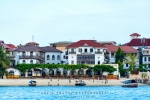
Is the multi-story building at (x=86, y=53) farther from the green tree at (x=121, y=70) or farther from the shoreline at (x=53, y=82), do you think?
the shoreline at (x=53, y=82)

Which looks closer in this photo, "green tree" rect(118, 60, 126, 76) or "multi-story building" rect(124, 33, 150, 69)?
"green tree" rect(118, 60, 126, 76)

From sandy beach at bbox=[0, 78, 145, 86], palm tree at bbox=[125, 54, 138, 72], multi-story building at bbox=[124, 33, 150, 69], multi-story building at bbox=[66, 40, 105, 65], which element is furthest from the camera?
multi-story building at bbox=[124, 33, 150, 69]

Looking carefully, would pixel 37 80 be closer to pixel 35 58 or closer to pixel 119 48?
pixel 35 58

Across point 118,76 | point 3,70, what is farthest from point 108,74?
point 3,70

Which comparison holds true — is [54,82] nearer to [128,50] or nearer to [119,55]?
[119,55]

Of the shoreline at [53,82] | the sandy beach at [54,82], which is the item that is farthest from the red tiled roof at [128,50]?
the sandy beach at [54,82]

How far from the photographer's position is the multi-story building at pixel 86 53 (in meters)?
117

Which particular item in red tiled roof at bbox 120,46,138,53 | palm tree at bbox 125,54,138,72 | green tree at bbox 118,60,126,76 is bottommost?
green tree at bbox 118,60,126,76

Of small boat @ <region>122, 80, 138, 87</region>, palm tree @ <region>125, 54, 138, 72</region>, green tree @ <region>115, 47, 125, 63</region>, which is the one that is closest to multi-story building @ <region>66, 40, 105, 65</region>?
green tree @ <region>115, 47, 125, 63</region>

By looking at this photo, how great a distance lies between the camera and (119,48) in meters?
119

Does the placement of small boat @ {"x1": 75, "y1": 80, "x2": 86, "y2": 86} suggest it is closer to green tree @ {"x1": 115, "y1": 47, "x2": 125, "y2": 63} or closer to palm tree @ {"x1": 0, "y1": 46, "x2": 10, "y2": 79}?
palm tree @ {"x1": 0, "y1": 46, "x2": 10, "y2": 79}

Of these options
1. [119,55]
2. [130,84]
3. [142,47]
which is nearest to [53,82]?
[130,84]

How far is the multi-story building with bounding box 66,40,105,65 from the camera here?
116812mm

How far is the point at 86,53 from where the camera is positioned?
117 m
